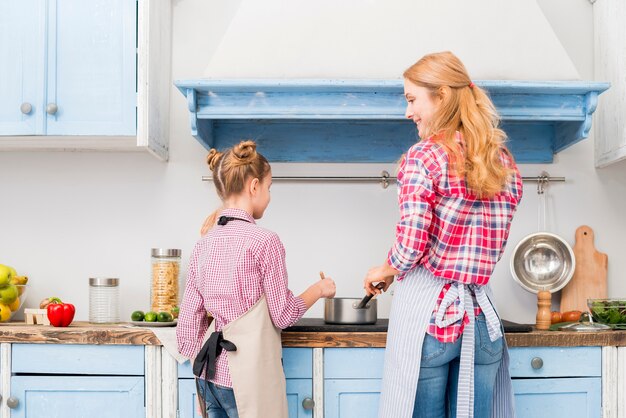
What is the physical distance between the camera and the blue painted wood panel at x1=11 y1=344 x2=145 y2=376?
245cm

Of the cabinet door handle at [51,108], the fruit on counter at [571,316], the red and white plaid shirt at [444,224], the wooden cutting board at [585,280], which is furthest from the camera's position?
the wooden cutting board at [585,280]

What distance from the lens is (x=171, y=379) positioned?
244 centimetres

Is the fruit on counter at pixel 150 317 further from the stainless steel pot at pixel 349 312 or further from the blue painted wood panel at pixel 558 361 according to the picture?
the blue painted wood panel at pixel 558 361

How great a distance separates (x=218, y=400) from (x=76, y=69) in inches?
51.3

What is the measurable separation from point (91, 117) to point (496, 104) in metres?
1.43

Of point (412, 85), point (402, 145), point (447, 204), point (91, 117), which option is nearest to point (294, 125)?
point (402, 145)

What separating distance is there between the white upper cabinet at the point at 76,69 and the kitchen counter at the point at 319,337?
26.8 inches

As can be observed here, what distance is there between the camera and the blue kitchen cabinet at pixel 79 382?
2.45 m

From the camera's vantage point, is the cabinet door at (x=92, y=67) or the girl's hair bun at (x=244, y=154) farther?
the cabinet door at (x=92, y=67)

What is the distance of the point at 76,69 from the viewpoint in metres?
2.67

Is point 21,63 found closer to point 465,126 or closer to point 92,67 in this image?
point 92,67

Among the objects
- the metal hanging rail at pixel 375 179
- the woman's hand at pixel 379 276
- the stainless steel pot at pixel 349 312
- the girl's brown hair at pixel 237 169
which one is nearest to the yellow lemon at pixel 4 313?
the metal hanging rail at pixel 375 179

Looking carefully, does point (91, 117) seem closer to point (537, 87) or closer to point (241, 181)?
point (241, 181)

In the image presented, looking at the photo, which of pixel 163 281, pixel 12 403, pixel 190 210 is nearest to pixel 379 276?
pixel 163 281
